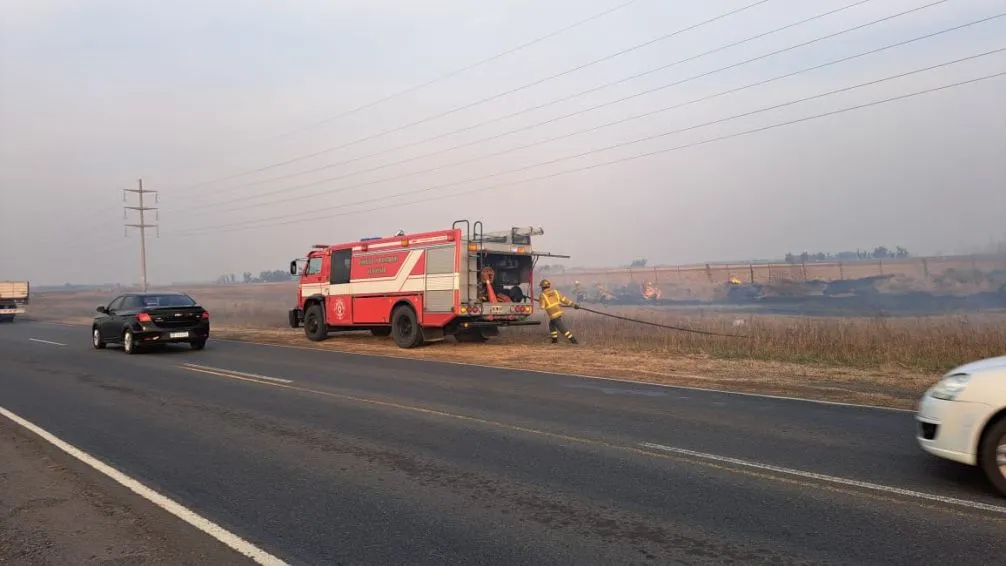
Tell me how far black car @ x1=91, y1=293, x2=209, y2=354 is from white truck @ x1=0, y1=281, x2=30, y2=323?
2910 centimetres

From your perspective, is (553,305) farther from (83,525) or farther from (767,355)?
(83,525)

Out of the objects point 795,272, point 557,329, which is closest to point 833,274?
point 795,272

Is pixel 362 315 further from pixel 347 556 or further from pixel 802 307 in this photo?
pixel 802 307

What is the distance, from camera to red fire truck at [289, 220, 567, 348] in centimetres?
1655

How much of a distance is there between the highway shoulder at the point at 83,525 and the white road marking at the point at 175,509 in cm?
6

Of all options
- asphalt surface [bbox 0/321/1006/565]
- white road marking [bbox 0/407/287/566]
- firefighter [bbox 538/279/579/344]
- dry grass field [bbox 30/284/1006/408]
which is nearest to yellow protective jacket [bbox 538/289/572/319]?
firefighter [bbox 538/279/579/344]

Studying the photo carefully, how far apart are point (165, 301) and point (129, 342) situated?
4.44ft

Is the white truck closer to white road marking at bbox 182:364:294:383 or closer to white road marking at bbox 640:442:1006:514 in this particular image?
white road marking at bbox 182:364:294:383

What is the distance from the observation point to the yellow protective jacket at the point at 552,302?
17.1 m

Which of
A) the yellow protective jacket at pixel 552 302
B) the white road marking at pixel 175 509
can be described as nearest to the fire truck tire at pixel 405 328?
the yellow protective jacket at pixel 552 302

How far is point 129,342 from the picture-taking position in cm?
1695

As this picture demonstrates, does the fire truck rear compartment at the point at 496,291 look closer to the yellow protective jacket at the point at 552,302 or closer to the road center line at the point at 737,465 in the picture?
the yellow protective jacket at the point at 552,302

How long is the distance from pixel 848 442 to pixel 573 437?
2.70 m

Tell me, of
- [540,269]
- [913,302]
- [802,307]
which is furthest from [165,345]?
[913,302]
